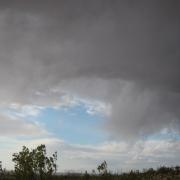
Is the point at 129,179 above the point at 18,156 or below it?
below

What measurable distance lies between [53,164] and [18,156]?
8.99ft

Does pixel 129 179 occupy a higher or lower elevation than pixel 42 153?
lower

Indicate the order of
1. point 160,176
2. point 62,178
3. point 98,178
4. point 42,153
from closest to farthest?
point 160,176, point 42,153, point 98,178, point 62,178

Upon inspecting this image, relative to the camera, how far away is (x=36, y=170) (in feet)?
96.4

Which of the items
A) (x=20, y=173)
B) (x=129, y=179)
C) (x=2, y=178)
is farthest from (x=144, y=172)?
(x=2, y=178)

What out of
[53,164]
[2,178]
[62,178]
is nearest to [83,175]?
[62,178]

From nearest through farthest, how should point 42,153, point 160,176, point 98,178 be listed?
point 160,176, point 42,153, point 98,178

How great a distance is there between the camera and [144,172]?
29.3 m

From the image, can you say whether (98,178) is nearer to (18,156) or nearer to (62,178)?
(62,178)

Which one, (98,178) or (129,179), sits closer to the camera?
(129,179)

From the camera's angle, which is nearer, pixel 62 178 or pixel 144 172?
pixel 144 172

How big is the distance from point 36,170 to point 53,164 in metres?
1.43

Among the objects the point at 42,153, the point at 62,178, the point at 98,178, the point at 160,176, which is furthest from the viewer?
the point at 62,178

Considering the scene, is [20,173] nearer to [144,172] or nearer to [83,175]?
[83,175]
